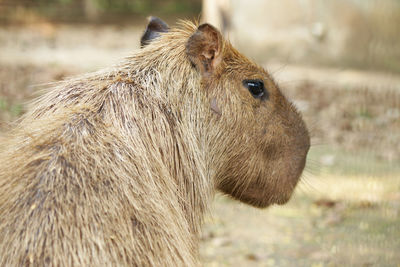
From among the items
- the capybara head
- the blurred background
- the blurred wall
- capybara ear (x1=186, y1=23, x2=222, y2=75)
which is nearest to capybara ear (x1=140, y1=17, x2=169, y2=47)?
the capybara head

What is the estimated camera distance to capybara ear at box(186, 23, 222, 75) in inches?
94.6

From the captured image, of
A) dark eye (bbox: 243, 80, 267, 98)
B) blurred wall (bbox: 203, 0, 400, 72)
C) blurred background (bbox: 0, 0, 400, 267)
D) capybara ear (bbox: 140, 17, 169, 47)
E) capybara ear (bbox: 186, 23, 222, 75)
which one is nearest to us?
capybara ear (bbox: 186, 23, 222, 75)

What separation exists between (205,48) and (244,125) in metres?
0.39

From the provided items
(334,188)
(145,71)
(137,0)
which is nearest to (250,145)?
(145,71)

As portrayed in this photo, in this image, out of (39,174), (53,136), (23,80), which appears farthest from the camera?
(23,80)

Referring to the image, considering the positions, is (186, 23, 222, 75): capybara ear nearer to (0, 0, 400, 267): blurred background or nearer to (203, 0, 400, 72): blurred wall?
(0, 0, 400, 267): blurred background

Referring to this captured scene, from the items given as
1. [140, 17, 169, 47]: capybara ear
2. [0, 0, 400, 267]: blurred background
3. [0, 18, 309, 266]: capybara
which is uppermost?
[140, 17, 169, 47]: capybara ear

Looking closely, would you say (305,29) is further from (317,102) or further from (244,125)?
(244,125)

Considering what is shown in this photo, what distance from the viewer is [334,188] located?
5109 millimetres

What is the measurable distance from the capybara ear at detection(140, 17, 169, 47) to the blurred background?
180 mm

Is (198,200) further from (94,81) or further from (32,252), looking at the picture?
(32,252)

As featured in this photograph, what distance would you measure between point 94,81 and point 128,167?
0.50 meters

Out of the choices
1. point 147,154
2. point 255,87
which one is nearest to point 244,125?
point 255,87

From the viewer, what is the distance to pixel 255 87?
2605 millimetres
